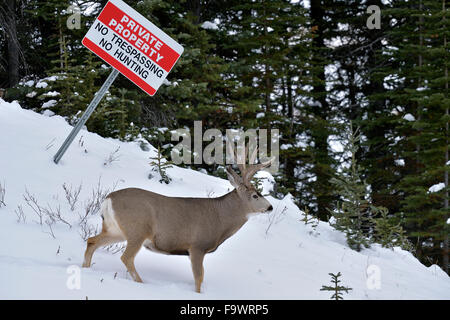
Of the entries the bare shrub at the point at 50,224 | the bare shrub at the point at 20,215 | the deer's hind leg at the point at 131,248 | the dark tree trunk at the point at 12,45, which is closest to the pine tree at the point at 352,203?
the deer's hind leg at the point at 131,248

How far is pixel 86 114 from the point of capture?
6406 mm

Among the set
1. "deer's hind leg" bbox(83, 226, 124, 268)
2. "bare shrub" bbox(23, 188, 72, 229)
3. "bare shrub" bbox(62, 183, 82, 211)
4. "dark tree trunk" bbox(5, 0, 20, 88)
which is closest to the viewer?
"deer's hind leg" bbox(83, 226, 124, 268)

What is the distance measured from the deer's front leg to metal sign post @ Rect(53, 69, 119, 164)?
112 inches

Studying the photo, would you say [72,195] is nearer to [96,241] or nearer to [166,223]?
[96,241]

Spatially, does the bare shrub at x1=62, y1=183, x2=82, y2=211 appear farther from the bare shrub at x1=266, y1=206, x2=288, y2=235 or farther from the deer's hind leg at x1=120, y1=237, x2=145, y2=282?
the bare shrub at x1=266, y1=206, x2=288, y2=235

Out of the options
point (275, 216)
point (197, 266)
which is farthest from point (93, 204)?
point (275, 216)

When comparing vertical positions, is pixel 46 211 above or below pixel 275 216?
below

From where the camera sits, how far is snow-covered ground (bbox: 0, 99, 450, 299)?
4.14 metres

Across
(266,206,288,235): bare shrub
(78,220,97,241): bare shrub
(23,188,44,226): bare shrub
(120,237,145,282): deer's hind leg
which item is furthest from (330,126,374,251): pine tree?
(23,188,44,226): bare shrub

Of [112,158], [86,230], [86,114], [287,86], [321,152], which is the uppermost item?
[287,86]

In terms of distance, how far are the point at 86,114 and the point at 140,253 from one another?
2228 mm

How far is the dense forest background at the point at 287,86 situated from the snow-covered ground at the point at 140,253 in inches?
89.3
